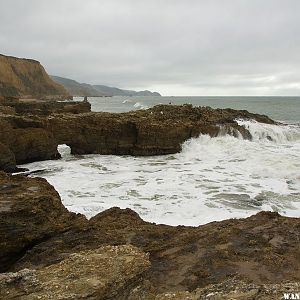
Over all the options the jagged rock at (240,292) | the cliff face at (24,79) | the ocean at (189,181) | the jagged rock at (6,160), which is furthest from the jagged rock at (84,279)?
the cliff face at (24,79)

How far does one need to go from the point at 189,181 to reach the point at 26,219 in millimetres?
7652

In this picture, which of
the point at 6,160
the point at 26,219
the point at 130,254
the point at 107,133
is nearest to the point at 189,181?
the point at 6,160

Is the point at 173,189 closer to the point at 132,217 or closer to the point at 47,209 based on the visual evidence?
the point at 132,217

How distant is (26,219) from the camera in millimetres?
4934

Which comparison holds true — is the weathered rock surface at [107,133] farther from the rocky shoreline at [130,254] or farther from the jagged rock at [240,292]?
the jagged rock at [240,292]

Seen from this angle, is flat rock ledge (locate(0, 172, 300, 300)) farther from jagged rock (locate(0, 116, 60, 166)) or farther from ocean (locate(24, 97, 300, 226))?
jagged rock (locate(0, 116, 60, 166))

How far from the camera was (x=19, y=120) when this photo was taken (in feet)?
53.7

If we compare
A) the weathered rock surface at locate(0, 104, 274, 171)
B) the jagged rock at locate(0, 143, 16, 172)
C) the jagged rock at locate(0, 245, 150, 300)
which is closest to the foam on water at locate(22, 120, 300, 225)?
the weathered rock surface at locate(0, 104, 274, 171)

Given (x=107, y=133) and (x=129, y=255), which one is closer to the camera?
(x=129, y=255)

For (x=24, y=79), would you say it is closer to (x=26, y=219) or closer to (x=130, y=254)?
(x=26, y=219)

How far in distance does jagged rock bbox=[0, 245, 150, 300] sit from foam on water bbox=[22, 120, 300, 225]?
4759mm

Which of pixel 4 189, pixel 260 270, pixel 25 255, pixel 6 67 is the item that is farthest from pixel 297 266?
pixel 6 67

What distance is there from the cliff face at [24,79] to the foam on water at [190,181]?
67919 mm

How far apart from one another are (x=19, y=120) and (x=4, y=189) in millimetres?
11417
